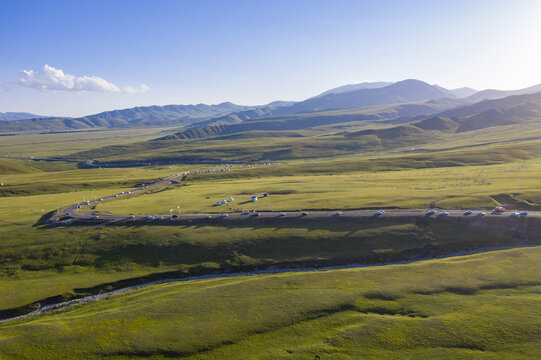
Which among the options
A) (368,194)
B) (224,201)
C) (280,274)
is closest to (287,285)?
(280,274)

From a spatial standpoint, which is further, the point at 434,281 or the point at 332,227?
the point at 332,227

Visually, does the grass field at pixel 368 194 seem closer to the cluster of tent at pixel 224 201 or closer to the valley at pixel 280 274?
the valley at pixel 280 274

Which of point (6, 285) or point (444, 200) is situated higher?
point (444, 200)

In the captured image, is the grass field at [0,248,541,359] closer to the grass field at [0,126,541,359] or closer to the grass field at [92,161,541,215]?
the grass field at [0,126,541,359]

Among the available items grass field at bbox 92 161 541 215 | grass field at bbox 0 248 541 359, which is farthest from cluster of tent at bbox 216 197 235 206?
grass field at bbox 0 248 541 359

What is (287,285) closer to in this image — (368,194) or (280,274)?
(280,274)

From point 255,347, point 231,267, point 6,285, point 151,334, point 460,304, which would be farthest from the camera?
point 231,267

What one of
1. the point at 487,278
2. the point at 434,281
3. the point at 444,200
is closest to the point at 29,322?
the point at 434,281

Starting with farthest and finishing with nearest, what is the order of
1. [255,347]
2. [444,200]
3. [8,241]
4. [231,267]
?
[444,200] → [8,241] → [231,267] → [255,347]

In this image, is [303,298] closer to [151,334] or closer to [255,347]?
[255,347]
